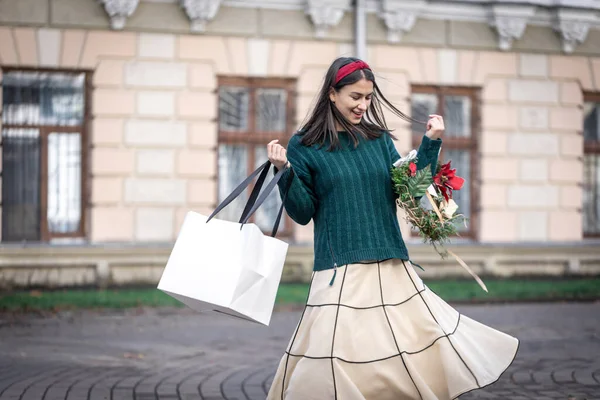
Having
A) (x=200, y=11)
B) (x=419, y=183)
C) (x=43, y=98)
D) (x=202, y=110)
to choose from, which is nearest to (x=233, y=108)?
(x=202, y=110)

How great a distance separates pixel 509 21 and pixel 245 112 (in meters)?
3.98

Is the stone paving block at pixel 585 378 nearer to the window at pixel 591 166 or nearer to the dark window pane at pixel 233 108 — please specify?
the dark window pane at pixel 233 108

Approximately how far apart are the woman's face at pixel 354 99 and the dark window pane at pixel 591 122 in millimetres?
10836

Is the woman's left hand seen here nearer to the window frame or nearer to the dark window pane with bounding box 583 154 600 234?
the window frame

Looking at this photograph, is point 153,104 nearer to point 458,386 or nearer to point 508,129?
point 508,129

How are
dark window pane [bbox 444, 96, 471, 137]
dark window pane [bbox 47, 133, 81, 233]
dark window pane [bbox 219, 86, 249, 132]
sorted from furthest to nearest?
1. dark window pane [bbox 444, 96, 471, 137]
2. dark window pane [bbox 219, 86, 249, 132]
3. dark window pane [bbox 47, 133, 81, 233]

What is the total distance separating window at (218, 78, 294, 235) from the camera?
1291 centimetres

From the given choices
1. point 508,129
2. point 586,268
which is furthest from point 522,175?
point 586,268

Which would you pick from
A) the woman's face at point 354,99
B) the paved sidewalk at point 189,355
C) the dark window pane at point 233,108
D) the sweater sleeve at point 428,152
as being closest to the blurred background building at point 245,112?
the dark window pane at point 233,108

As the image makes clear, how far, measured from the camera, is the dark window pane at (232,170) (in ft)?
42.6

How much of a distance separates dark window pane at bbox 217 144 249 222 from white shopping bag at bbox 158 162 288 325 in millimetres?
8779

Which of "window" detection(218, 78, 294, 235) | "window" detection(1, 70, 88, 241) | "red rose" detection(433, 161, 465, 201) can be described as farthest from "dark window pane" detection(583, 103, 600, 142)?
"red rose" detection(433, 161, 465, 201)

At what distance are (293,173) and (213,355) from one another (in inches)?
170

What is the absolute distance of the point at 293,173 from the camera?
4160 mm
